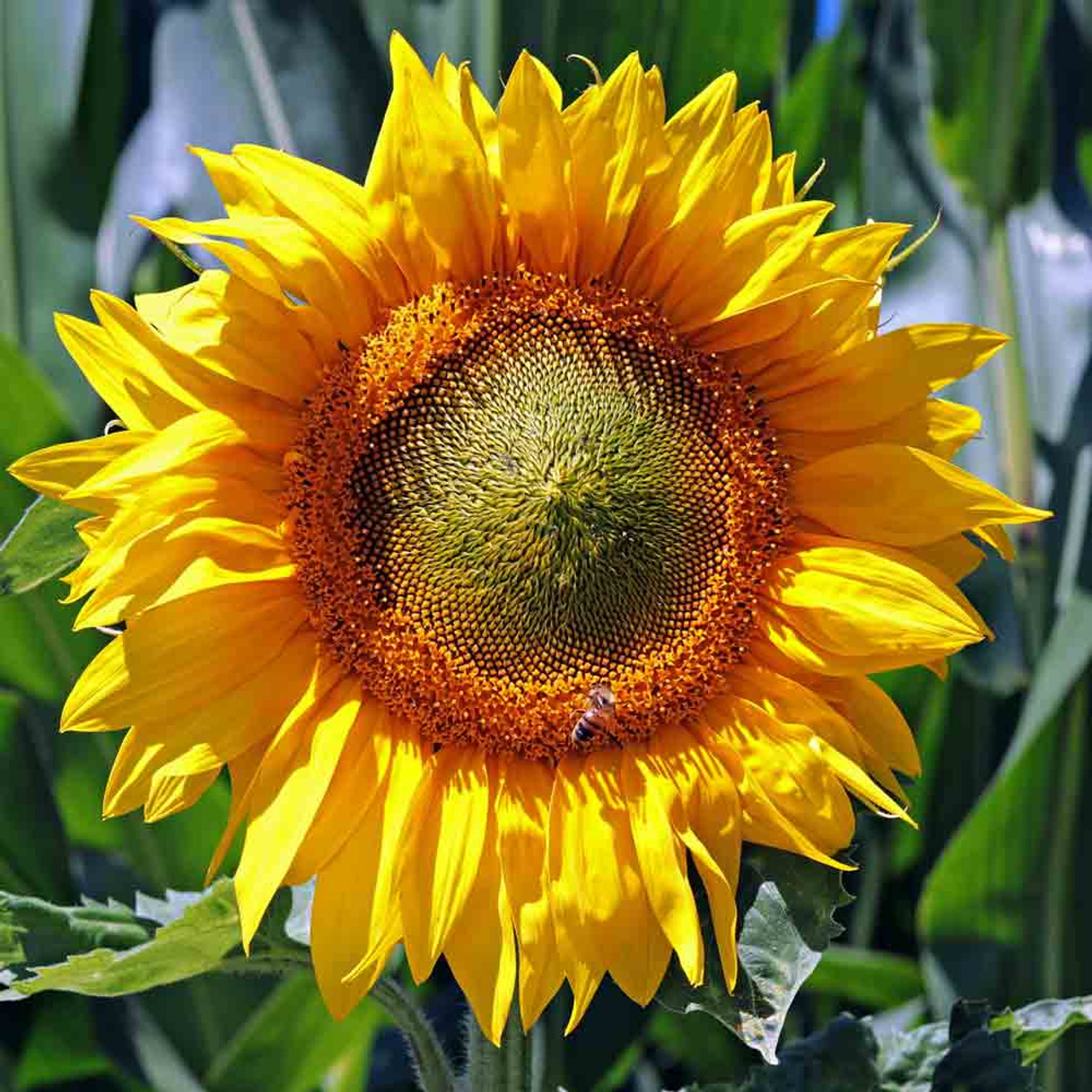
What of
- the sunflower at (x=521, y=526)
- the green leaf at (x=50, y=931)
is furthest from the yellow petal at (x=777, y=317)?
the green leaf at (x=50, y=931)

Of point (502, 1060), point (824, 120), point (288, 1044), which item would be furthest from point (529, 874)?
point (824, 120)

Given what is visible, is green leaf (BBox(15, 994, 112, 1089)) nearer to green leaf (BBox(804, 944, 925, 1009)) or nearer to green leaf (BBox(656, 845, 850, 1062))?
green leaf (BBox(804, 944, 925, 1009))

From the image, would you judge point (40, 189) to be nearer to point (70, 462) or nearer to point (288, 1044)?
point (288, 1044)

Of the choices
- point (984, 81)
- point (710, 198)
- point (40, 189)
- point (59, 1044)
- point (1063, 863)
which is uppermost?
point (984, 81)

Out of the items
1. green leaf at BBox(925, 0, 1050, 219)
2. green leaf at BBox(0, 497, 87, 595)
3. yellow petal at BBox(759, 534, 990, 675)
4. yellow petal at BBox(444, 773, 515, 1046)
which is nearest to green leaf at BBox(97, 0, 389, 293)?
green leaf at BBox(925, 0, 1050, 219)

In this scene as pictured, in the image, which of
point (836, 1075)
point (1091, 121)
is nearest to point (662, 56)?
point (1091, 121)

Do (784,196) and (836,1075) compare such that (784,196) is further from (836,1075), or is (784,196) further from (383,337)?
(836,1075)
